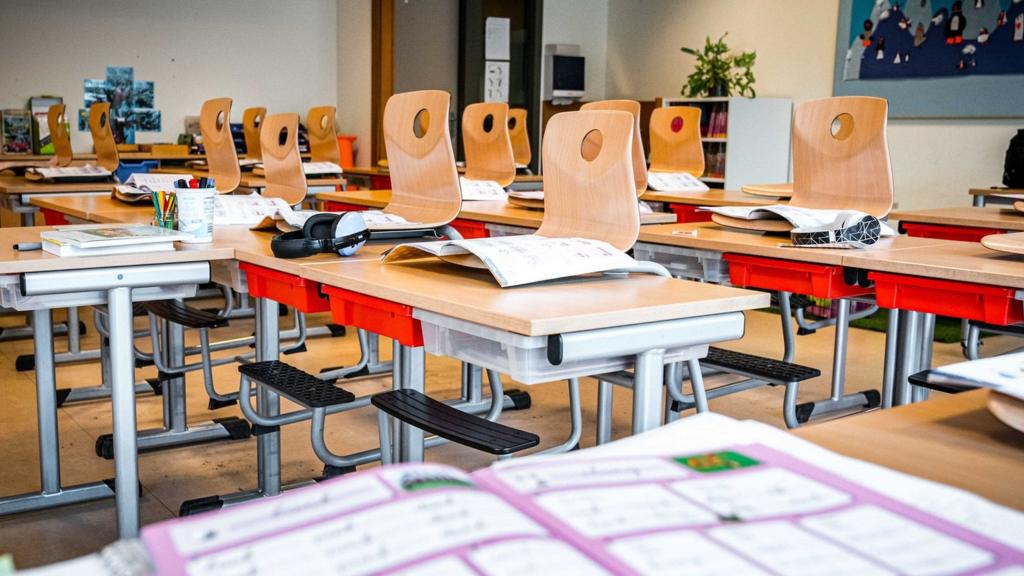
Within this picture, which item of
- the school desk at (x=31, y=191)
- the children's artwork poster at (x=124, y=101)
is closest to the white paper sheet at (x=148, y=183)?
the school desk at (x=31, y=191)

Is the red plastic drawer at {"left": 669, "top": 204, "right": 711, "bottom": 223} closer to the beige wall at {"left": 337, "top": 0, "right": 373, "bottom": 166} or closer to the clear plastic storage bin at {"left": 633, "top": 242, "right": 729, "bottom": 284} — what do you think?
the clear plastic storage bin at {"left": 633, "top": 242, "right": 729, "bottom": 284}

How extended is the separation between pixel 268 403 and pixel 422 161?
78cm

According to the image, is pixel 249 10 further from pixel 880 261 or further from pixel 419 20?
pixel 880 261

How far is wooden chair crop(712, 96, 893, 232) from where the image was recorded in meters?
2.86

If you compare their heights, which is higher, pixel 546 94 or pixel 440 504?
pixel 546 94

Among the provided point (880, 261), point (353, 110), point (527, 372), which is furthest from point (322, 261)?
point (353, 110)

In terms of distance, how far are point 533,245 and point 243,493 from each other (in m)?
1.42

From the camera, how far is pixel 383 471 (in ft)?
1.88

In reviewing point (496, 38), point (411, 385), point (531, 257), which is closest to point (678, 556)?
point (531, 257)

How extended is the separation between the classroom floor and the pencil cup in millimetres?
844

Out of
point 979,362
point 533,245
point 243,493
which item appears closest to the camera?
point 979,362

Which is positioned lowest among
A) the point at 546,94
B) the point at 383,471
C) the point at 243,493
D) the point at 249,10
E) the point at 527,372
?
the point at 243,493

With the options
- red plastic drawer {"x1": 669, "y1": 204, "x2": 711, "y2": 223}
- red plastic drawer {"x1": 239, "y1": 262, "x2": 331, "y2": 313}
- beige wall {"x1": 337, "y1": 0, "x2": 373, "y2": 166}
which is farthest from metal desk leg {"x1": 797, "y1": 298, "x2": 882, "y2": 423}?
beige wall {"x1": 337, "y1": 0, "x2": 373, "y2": 166}

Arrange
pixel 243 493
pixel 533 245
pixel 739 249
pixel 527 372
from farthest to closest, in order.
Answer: pixel 243 493
pixel 739 249
pixel 533 245
pixel 527 372
